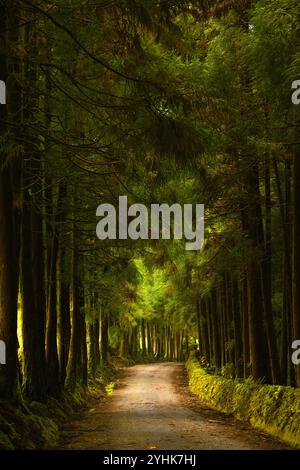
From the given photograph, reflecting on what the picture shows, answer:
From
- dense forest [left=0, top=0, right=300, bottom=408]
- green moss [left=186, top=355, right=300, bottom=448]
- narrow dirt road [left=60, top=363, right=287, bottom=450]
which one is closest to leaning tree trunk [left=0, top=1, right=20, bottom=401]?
dense forest [left=0, top=0, right=300, bottom=408]

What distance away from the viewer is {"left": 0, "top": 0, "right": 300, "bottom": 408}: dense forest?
7.71 metres

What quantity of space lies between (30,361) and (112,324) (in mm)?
33362

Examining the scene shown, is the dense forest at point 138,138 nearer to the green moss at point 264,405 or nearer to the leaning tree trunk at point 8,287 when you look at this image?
the leaning tree trunk at point 8,287

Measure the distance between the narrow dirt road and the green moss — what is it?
0.28m

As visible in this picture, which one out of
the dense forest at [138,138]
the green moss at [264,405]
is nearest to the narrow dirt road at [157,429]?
the green moss at [264,405]

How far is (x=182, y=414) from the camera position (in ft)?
53.7

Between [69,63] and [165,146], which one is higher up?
[69,63]

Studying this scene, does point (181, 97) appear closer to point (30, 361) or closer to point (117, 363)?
point (30, 361)

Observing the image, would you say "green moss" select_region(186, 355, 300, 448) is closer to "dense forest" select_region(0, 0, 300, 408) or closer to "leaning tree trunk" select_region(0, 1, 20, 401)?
"dense forest" select_region(0, 0, 300, 408)

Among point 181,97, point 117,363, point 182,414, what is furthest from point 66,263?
point 117,363

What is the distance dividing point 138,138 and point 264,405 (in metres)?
7.34

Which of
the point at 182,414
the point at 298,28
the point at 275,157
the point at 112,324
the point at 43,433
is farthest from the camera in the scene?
the point at 112,324

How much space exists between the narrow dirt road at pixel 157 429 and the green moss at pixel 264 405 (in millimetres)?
283

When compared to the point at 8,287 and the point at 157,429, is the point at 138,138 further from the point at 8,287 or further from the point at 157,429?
the point at 157,429
